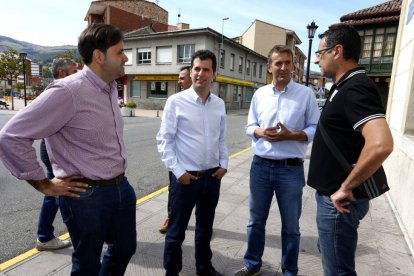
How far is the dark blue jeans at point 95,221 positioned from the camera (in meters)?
1.90

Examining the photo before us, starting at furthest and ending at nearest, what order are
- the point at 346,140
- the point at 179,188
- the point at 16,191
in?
the point at 16,191 → the point at 179,188 → the point at 346,140

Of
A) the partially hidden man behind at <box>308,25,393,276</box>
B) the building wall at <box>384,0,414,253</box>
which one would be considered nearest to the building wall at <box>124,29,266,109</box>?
the building wall at <box>384,0,414,253</box>

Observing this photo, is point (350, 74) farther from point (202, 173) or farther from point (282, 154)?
point (202, 173)

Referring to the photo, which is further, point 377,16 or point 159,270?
point 377,16

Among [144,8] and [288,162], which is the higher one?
[144,8]

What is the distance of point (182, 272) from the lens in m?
2.95

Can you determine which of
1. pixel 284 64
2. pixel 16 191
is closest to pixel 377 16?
pixel 284 64

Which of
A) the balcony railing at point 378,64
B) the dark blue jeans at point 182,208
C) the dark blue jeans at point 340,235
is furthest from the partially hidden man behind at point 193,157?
the balcony railing at point 378,64

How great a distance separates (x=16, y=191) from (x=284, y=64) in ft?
16.6

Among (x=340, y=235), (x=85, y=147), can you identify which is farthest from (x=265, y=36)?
(x=85, y=147)

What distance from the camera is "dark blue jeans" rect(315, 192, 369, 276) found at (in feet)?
6.10

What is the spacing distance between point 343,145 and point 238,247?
7.00ft

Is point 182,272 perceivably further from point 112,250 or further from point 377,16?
point 377,16

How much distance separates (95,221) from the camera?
1.92 meters
